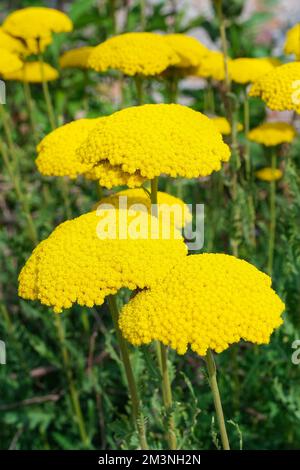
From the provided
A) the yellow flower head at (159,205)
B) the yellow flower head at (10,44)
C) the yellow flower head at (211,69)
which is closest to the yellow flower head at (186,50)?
the yellow flower head at (211,69)

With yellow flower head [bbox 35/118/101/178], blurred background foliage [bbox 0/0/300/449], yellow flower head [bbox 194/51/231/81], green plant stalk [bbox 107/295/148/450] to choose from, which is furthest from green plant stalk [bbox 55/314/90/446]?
yellow flower head [bbox 194/51/231/81]

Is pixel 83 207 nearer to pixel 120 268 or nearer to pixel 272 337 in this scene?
pixel 272 337

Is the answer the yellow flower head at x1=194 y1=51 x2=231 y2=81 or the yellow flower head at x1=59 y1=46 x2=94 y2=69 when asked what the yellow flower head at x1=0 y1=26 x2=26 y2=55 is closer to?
the yellow flower head at x1=59 y1=46 x2=94 y2=69

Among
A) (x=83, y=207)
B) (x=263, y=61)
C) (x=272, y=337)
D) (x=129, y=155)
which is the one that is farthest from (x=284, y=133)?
(x=129, y=155)

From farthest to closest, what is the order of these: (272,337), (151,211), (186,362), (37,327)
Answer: (37,327)
(186,362)
(272,337)
(151,211)

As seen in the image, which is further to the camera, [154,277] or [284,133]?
[284,133]

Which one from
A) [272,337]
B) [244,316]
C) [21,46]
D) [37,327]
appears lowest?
[37,327]
